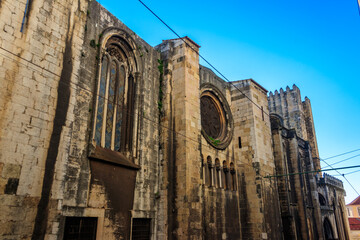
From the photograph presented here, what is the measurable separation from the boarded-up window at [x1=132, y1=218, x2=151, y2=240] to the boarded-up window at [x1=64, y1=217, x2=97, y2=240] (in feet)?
6.33

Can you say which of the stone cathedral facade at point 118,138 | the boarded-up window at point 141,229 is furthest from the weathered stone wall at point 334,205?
the boarded-up window at point 141,229

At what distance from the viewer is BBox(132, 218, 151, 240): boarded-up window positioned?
1079 cm

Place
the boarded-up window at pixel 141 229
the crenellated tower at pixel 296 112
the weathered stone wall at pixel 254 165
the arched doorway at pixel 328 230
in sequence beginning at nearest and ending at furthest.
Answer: the boarded-up window at pixel 141 229 < the weathered stone wall at pixel 254 165 < the arched doorway at pixel 328 230 < the crenellated tower at pixel 296 112

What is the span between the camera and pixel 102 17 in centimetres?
1145

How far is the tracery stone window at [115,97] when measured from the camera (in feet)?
34.8

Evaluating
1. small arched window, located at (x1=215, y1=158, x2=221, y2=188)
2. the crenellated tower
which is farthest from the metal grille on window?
the crenellated tower

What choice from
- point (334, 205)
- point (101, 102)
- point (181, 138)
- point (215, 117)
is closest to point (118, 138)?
point (101, 102)

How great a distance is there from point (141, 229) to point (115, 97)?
5.17 metres

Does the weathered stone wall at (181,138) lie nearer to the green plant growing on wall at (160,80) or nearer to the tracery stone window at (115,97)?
the green plant growing on wall at (160,80)

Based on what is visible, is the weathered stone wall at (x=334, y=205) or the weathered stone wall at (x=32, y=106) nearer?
the weathered stone wall at (x=32, y=106)

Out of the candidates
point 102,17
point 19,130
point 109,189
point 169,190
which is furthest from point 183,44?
point 19,130

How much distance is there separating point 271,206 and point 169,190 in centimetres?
769

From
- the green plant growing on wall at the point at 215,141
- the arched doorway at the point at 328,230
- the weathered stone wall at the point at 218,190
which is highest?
the green plant growing on wall at the point at 215,141

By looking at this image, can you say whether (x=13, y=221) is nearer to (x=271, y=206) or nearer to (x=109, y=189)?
(x=109, y=189)
